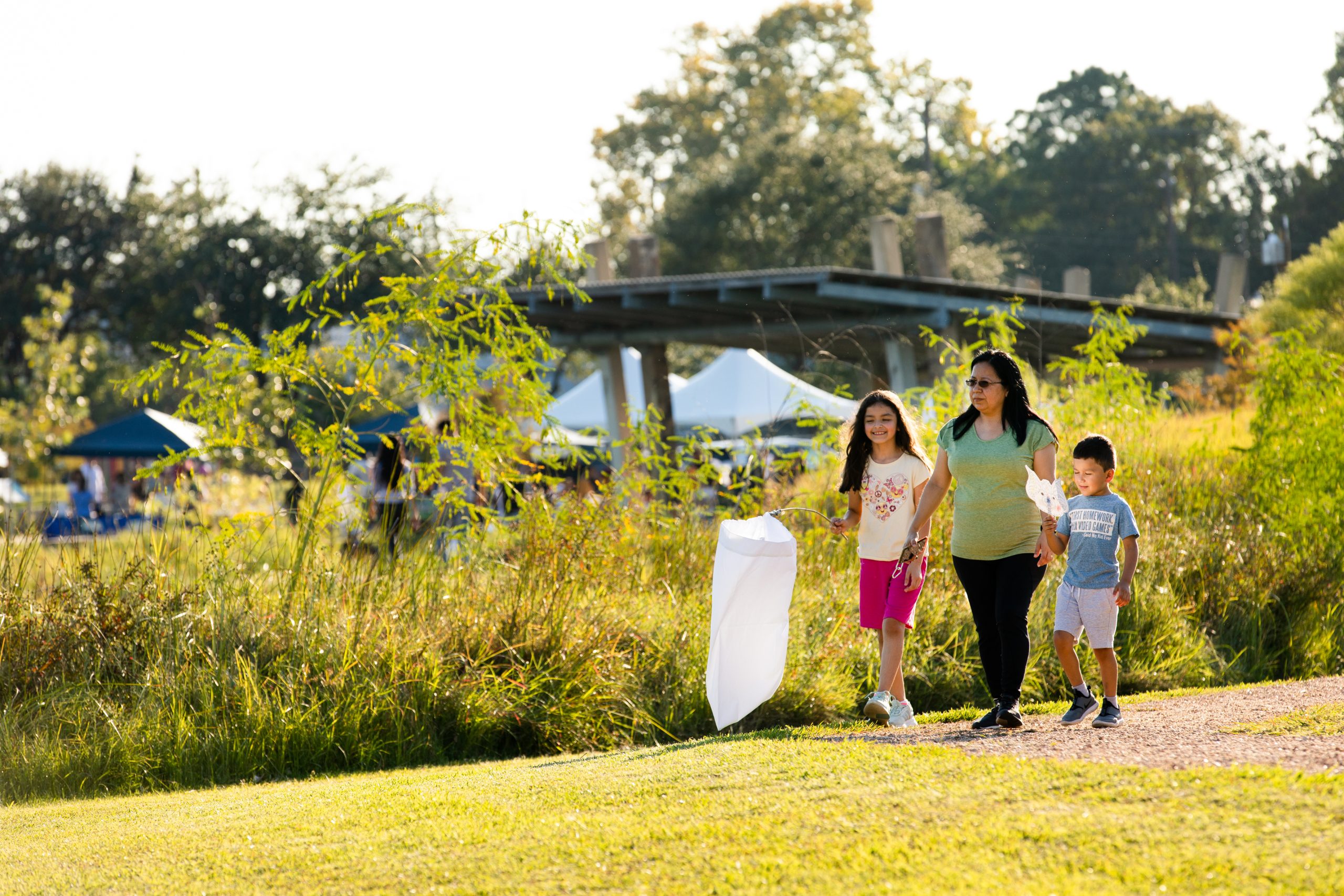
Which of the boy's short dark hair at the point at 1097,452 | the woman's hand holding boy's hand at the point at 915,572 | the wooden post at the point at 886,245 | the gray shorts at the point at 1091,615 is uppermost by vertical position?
the wooden post at the point at 886,245

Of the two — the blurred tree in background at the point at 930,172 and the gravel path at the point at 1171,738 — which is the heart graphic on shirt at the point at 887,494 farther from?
the blurred tree in background at the point at 930,172

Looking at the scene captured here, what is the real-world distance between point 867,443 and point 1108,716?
1.59 metres

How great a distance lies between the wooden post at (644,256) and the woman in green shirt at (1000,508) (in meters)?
11.9

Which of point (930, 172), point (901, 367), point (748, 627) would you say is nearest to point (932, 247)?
point (901, 367)

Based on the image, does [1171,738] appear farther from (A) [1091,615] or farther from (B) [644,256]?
(B) [644,256]

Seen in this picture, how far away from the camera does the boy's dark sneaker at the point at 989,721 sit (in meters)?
5.33

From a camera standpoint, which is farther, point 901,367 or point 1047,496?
point 901,367

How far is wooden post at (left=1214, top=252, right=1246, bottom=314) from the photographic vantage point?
1953 cm

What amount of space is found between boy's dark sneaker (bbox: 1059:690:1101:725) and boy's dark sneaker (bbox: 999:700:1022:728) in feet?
0.80

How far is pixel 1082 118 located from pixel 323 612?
60823 mm

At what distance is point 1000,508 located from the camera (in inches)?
213

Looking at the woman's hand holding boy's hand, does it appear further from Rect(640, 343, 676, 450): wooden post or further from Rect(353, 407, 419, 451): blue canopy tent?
Rect(640, 343, 676, 450): wooden post

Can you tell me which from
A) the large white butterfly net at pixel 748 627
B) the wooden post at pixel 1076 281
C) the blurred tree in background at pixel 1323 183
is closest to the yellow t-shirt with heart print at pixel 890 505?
the large white butterfly net at pixel 748 627

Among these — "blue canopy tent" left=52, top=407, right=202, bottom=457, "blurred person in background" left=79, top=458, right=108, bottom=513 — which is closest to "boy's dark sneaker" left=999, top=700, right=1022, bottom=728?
"blue canopy tent" left=52, top=407, right=202, bottom=457
